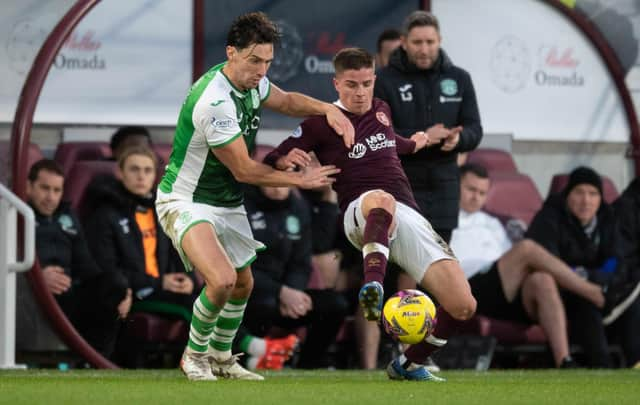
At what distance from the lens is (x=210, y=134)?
815 centimetres

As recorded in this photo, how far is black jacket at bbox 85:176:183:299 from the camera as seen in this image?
10688mm

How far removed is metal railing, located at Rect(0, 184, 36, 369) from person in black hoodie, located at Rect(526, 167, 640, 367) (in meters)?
3.99

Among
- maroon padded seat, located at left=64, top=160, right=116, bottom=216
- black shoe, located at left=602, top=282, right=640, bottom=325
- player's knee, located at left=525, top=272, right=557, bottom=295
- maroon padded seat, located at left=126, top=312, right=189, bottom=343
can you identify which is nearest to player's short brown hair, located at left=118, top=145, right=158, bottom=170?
maroon padded seat, located at left=64, top=160, right=116, bottom=216

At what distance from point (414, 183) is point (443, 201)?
0.22 m

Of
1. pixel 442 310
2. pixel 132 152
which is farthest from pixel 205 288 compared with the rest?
pixel 132 152

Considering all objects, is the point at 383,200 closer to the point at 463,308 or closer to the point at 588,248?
the point at 463,308

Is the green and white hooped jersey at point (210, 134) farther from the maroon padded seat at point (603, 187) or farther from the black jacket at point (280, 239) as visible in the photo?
the maroon padded seat at point (603, 187)

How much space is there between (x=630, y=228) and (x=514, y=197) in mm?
1029

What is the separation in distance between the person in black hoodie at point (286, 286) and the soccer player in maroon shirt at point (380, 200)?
2.19 m

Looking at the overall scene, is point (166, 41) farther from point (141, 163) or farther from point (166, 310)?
point (166, 310)

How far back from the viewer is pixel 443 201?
10.0m

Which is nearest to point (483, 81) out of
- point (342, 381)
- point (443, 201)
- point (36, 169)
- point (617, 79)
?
point (617, 79)

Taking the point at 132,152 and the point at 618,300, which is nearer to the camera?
the point at 132,152

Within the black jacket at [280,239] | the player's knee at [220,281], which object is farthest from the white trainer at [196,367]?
the black jacket at [280,239]
